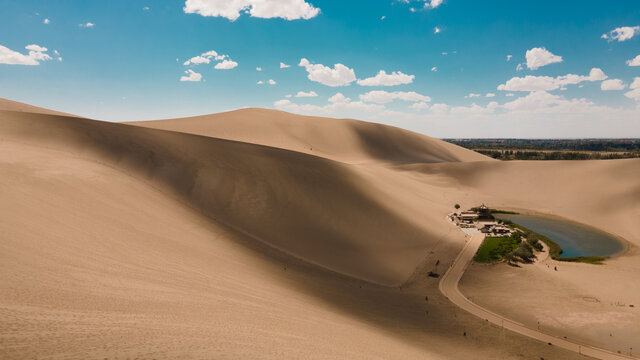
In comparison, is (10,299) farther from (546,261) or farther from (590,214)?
(590,214)

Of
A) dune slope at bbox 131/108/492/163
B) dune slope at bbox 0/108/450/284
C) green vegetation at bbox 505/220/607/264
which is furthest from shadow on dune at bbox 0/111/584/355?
dune slope at bbox 131/108/492/163

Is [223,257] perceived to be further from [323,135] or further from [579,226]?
[323,135]

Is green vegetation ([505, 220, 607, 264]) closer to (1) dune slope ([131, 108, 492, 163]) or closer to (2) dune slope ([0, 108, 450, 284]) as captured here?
(2) dune slope ([0, 108, 450, 284])

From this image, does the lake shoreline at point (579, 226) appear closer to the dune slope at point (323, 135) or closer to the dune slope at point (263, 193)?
the dune slope at point (263, 193)

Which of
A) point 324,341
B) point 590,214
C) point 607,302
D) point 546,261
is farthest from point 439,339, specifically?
point 590,214

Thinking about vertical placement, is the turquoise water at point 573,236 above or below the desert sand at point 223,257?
below

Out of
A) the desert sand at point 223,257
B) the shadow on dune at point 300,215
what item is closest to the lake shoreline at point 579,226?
the desert sand at point 223,257

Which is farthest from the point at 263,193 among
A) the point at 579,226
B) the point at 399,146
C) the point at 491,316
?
the point at 399,146
